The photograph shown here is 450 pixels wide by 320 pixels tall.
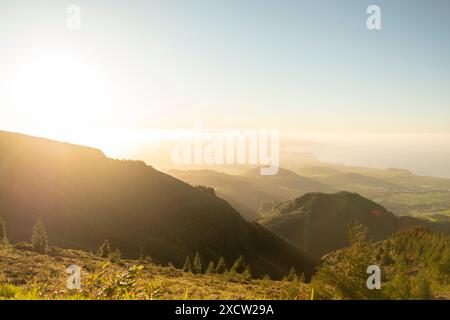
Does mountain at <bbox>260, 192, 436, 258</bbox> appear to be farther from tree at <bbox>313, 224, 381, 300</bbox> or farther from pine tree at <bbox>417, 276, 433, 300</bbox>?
pine tree at <bbox>417, 276, 433, 300</bbox>

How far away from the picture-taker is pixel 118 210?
79500 millimetres

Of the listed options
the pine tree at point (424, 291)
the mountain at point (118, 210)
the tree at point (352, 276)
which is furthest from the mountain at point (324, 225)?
the pine tree at point (424, 291)

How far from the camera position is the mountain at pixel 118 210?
58688 millimetres

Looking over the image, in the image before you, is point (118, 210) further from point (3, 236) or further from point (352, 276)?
point (352, 276)

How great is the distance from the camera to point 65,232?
179 ft

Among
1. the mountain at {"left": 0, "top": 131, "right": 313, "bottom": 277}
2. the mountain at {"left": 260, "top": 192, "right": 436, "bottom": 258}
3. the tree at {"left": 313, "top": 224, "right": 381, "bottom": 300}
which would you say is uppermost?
the tree at {"left": 313, "top": 224, "right": 381, "bottom": 300}

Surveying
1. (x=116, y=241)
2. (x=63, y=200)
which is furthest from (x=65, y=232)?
(x=63, y=200)

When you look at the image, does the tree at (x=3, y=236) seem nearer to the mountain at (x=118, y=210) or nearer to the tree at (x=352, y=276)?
the mountain at (x=118, y=210)

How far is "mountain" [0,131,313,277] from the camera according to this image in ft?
193

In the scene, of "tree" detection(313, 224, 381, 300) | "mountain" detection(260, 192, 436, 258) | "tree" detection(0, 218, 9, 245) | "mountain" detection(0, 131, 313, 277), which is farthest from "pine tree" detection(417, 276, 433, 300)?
"mountain" detection(260, 192, 436, 258)

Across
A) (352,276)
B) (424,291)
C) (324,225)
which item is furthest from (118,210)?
(324,225)
